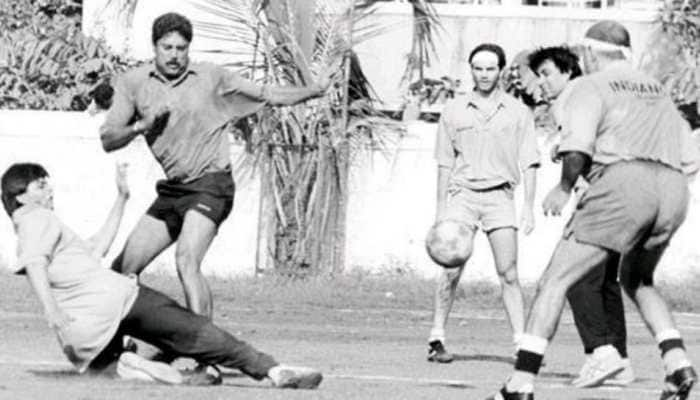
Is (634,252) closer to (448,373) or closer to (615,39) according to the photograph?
(615,39)

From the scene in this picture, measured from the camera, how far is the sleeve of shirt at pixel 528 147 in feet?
46.7

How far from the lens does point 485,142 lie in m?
14.1

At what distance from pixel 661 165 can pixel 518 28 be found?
37.5ft

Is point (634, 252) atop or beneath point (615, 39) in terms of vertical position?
beneath

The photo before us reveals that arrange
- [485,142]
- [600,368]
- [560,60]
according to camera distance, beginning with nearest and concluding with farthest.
→ [600,368] < [560,60] < [485,142]

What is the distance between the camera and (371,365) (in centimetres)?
1335

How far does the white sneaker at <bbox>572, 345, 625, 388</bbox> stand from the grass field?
3.5 inches

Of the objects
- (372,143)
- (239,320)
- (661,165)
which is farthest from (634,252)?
(372,143)

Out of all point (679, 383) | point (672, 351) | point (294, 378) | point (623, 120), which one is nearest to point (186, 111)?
point (294, 378)

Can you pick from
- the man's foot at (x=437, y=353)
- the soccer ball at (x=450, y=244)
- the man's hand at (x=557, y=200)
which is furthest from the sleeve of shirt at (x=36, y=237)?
the man's foot at (x=437, y=353)

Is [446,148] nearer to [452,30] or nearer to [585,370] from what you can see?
[585,370]

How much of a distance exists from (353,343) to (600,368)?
3.30 m

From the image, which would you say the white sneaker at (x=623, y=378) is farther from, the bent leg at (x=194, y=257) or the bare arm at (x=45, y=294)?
the bare arm at (x=45, y=294)

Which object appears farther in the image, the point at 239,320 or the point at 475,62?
the point at 239,320
